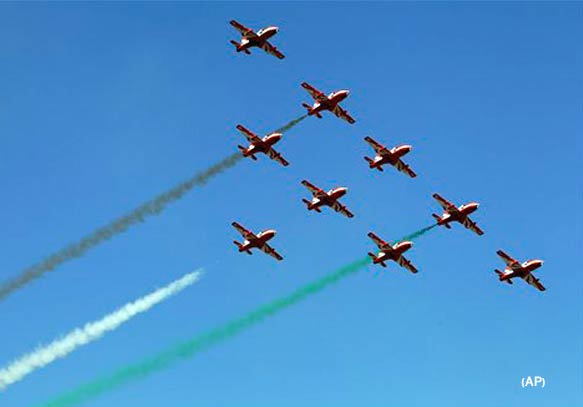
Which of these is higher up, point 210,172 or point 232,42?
point 232,42

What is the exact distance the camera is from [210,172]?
19762 centimetres

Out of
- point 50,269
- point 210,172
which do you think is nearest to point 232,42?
point 210,172

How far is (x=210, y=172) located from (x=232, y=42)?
24.0m

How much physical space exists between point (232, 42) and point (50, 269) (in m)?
52.0

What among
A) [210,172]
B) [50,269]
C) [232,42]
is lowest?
[50,269]

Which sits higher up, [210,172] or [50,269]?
[210,172]

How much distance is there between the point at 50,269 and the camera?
7441 inches

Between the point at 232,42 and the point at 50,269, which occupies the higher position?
the point at 232,42

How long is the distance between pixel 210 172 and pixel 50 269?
33042 mm

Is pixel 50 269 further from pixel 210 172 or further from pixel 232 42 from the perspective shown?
pixel 232 42
